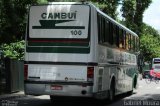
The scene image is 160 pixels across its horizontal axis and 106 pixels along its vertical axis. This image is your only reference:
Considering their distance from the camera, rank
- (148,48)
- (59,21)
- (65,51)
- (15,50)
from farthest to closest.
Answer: (148,48) → (15,50) → (59,21) → (65,51)

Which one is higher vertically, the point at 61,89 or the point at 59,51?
the point at 59,51

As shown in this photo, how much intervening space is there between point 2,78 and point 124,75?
6.21 m

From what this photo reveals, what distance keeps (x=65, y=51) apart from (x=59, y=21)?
1093 millimetres

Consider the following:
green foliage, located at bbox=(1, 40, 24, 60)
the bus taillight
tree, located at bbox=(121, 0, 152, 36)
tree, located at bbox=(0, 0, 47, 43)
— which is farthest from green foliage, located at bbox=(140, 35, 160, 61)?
the bus taillight

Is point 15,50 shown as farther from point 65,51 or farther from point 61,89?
point 61,89

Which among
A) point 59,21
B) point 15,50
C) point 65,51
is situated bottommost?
point 65,51

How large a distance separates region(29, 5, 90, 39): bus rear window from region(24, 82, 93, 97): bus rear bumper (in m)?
1.68

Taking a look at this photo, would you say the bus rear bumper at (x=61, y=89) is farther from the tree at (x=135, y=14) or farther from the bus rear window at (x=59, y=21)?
the tree at (x=135, y=14)

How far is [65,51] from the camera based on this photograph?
16875 mm

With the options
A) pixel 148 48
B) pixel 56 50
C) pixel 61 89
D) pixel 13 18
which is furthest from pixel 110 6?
pixel 148 48

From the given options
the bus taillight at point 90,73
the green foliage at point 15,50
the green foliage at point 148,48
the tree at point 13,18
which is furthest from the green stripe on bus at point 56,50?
the green foliage at point 148,48

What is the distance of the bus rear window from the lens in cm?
1684

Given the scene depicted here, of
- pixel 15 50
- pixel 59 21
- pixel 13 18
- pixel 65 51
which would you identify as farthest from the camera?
pixel 15 50

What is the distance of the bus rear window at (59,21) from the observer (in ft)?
55.3
